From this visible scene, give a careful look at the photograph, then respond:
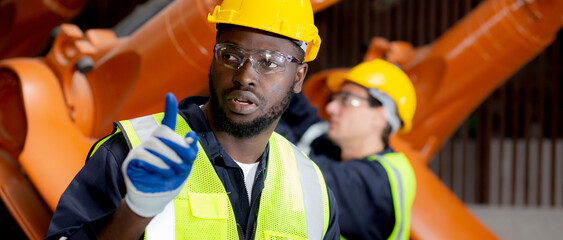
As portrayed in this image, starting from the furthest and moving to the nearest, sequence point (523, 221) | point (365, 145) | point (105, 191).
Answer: point (523, 221), point (365, 145), point (105, 191)

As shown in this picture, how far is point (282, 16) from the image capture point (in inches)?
51.9

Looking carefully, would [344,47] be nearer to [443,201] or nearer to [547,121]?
[547,121]

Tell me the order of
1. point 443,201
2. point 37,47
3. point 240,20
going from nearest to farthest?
point 240,20 < point 443,201 < point 37,47

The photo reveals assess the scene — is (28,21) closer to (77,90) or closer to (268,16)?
(77,90)

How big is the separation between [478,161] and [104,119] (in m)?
3.79

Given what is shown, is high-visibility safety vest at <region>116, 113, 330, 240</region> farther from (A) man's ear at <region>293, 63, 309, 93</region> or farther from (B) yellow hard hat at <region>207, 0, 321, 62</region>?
(B) yellow hard hat at <region>207, 0, 321, 62</region>

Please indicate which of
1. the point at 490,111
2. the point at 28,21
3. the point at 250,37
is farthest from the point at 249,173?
the point at 490,111

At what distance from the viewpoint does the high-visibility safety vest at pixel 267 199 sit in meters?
1.21

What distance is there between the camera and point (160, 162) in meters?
0.98

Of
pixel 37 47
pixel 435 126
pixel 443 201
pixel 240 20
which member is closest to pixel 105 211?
pixel 240 20

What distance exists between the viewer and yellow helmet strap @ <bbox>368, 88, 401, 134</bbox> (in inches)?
109

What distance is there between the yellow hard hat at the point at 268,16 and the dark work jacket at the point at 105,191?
0.25 metres

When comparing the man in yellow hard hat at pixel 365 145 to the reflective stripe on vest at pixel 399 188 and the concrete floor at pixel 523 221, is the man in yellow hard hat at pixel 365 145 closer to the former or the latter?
the reflective stripe on vest at pixel 399 188

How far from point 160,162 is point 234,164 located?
35cm
